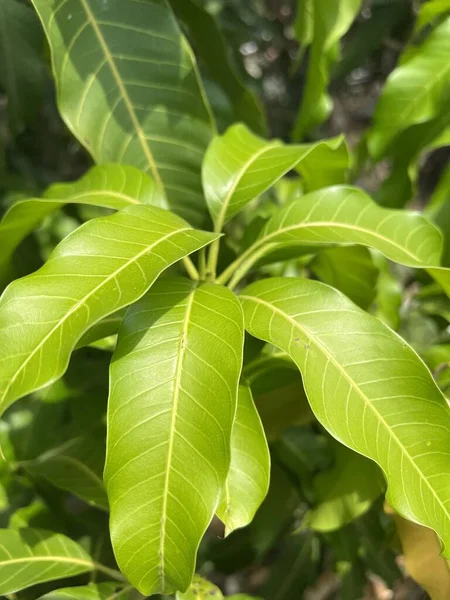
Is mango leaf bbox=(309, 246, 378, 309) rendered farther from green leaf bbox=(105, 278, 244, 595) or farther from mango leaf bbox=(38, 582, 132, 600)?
mango leaf bbox=(38, 582, 132, 600)

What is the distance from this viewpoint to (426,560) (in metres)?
0.56

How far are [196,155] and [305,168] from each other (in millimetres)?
140

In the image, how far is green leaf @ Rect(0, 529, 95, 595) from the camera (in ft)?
1.78

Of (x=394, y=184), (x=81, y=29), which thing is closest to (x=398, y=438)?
(x=394, y=184)

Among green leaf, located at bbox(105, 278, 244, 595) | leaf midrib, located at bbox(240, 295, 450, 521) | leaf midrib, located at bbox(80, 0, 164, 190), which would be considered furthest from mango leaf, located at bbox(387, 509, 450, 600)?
leaf midrib, located at bbox(80, 0, 164, 190)

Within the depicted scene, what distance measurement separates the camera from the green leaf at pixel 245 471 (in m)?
0.49

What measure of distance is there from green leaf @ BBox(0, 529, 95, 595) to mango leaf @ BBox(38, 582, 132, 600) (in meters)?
0.03

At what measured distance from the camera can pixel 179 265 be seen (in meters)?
0.69

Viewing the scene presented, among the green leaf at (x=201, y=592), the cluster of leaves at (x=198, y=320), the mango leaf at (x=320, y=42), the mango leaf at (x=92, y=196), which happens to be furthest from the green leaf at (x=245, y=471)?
the mango leaf at (x=320, y=42)

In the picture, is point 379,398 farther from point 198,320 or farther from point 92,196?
point 92,196

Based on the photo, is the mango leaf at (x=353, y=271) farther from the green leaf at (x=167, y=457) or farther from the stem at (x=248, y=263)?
the green leaf at (x=167, y=457)

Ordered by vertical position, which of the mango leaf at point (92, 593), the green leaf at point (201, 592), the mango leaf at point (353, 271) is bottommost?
the green leaf at point (201, 592)

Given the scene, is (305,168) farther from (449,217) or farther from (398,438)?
(398,438)

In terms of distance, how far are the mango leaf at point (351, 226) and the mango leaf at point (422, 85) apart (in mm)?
201
